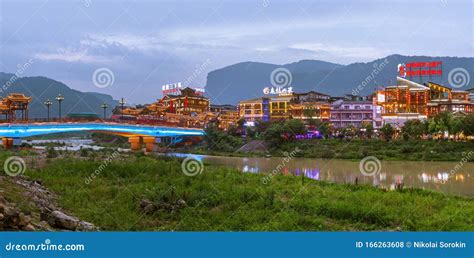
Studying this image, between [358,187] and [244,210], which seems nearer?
[244,210]

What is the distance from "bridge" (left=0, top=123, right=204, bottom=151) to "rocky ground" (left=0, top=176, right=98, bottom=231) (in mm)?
16109

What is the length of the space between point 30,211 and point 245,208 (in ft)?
14.2

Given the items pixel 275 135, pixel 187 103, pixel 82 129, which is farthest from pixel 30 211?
pixel 187 103

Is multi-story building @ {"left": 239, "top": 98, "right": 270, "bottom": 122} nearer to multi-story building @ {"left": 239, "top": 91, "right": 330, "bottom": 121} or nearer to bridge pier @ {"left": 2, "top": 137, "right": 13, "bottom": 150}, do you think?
multi-story building @ {"left": 239, "top": 91, "right": 330, "bottom": 121}

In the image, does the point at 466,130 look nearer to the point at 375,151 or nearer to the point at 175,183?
the point at 375,151

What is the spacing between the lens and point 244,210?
31.6ft

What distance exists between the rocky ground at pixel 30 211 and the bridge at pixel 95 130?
16.1 m

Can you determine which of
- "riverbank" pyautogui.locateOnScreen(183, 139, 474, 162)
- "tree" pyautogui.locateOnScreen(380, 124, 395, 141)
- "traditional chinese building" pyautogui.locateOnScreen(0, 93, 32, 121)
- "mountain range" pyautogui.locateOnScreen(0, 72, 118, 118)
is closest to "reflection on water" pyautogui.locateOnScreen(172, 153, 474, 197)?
"riverbank" pyautogui.locateOnScreen(183, 139, 474, 162)

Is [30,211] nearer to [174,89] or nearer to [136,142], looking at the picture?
[136,142]

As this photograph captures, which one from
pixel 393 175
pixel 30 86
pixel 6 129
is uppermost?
pixel 30 86

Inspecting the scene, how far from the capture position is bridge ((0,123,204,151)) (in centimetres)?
2694

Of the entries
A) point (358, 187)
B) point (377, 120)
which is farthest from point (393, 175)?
point (377, 120)

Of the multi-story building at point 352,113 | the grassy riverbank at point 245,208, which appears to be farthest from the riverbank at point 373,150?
the grassy riverbank at point 245,208

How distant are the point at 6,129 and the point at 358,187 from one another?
21.4 metres
